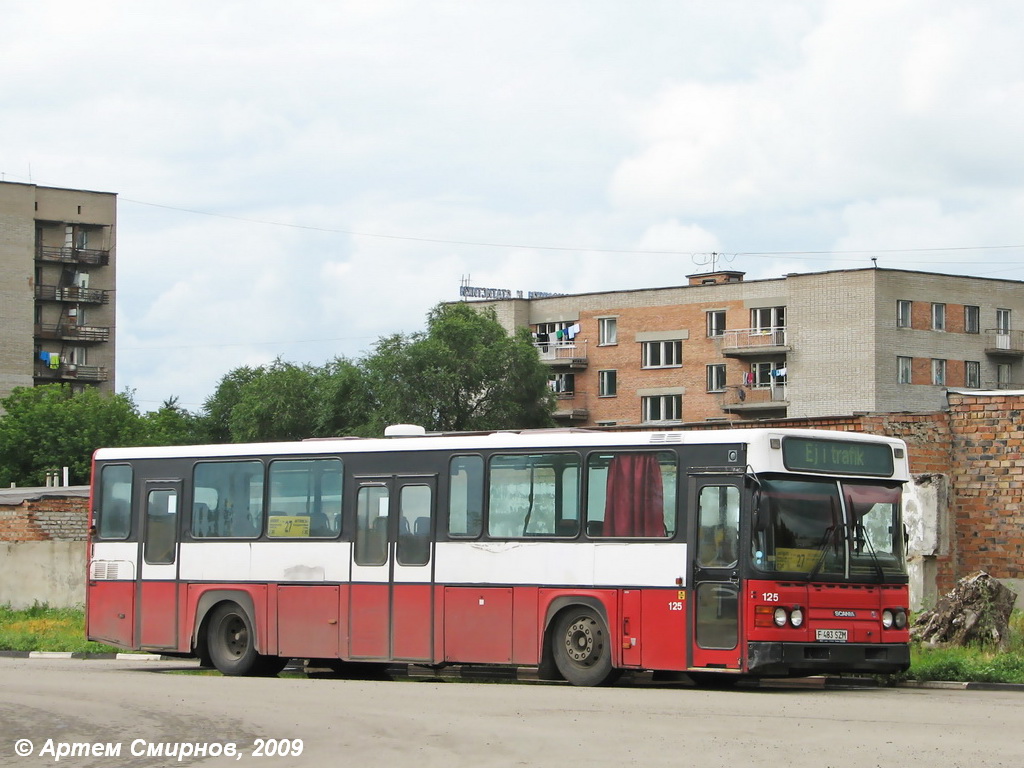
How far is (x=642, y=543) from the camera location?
1886 centimetres

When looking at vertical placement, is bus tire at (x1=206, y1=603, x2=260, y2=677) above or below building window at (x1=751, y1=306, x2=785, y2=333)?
below

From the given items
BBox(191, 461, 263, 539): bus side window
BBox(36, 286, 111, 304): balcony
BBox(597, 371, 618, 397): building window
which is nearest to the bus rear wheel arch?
BBox(191, 461, 263, 539): bus side window

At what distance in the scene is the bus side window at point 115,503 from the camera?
2408cm

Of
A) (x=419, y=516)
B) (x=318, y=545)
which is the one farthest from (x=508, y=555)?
(x=318, y=545)

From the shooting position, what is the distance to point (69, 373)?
377 ft

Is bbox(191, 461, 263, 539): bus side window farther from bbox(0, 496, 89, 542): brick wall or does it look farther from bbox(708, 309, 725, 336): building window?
bbox(708, 309, 725, 336): building window

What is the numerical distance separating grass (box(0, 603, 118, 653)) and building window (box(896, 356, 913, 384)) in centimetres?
5808

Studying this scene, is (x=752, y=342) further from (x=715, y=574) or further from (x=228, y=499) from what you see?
(x=715, y=574)

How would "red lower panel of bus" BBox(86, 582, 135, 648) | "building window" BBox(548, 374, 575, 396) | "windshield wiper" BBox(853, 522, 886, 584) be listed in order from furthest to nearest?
"building window" BBox(548, 374, 575, 396) → "red lower panel of bus" BBox(86, 582, 135, 648) → "windshield wiper" BBox(853, 522, 886, 584)

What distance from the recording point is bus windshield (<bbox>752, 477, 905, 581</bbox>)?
1803 centimetres

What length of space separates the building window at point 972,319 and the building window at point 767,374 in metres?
10.1

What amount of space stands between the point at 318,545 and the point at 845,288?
68.2 m

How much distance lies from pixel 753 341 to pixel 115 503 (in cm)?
6861

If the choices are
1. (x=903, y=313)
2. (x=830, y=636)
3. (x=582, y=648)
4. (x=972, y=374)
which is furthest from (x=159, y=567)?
(x=972, y=374)
